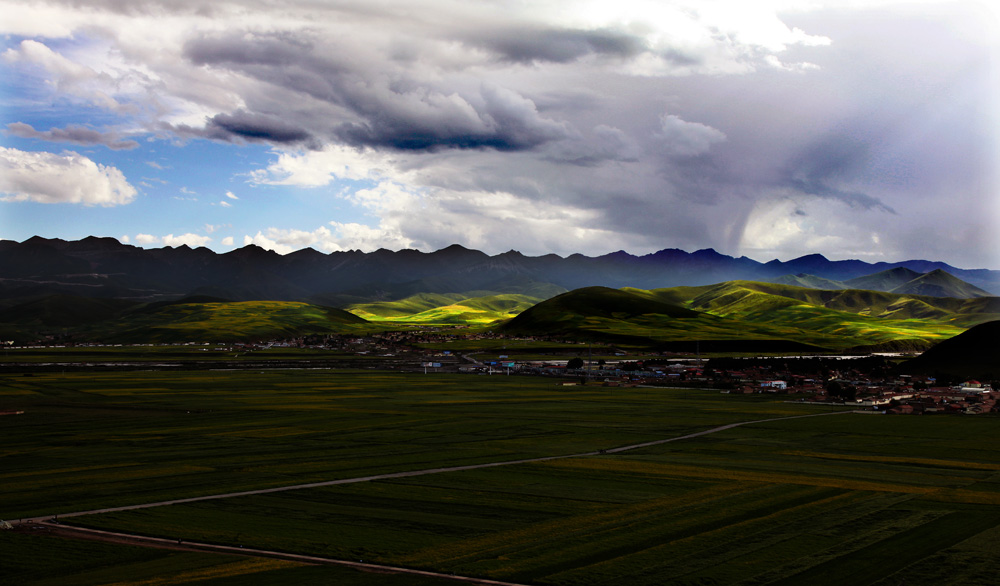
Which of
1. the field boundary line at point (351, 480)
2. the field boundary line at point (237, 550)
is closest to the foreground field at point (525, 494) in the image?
the field boundary line at point (237, 550)

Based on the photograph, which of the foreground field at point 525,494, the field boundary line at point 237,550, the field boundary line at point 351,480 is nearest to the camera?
the field boundary line at point 237,550

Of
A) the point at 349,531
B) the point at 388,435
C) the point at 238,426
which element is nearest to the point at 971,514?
the point at 349,531

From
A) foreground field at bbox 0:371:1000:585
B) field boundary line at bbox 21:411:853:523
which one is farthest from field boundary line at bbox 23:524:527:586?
field boundary line at bbox 21:411:853:523

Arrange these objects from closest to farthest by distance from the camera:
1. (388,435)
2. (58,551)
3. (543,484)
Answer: (58,551) → (543,484) → (388,435)

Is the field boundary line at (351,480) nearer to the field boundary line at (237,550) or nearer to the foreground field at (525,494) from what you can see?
the foreground field at (525,494)

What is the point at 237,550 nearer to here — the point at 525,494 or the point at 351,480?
the point at 351,480

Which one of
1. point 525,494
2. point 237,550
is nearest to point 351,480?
point 525,494

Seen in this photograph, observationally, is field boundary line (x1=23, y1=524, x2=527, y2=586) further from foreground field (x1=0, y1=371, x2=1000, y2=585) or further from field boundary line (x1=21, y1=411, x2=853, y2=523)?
field boundary line (x1=21, y1=411, x2=853, y2=523)

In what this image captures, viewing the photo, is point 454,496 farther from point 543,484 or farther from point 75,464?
point 75,464
